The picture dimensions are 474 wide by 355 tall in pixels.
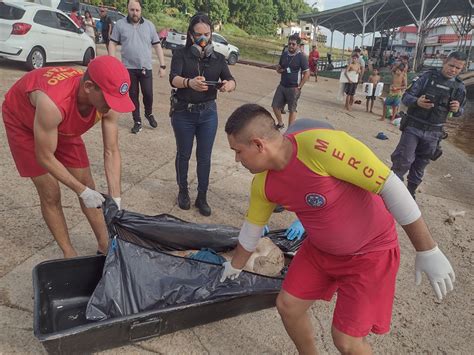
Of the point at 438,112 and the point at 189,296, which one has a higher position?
the point at 438,112

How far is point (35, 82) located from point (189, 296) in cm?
160

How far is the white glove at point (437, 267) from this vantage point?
70.0 inches

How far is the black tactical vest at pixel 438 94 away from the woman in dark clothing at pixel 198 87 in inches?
83.7

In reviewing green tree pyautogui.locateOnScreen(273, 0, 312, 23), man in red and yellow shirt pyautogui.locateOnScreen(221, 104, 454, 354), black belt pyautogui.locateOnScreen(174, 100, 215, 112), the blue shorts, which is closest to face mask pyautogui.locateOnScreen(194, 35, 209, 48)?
black belt pyautogui.locateOnScreen(174, 100, 215, 112)

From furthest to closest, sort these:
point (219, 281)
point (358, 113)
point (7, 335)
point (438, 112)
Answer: point (358, 113) < point (438, 112) < point (219, 281) < point (7, 335)

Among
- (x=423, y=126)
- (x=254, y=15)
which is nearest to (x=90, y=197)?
(x=423, y=126)

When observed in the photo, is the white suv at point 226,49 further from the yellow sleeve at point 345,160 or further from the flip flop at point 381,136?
the yellow sleeve at point 345,160

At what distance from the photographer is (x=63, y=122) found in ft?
7.93

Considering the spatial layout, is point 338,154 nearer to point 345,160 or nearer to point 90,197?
point 345,160

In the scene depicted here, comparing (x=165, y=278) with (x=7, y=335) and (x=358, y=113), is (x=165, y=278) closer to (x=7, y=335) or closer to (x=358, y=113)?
(x=7, y=335)

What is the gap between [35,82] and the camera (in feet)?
7.94

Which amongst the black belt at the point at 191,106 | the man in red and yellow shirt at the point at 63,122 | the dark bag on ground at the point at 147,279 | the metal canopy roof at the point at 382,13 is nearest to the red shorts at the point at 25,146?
the man in red and yellow shirt at the point at 63,122

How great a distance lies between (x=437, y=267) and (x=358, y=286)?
36 centimetres

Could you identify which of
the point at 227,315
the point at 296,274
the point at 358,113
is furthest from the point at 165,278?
the point at 358,113
